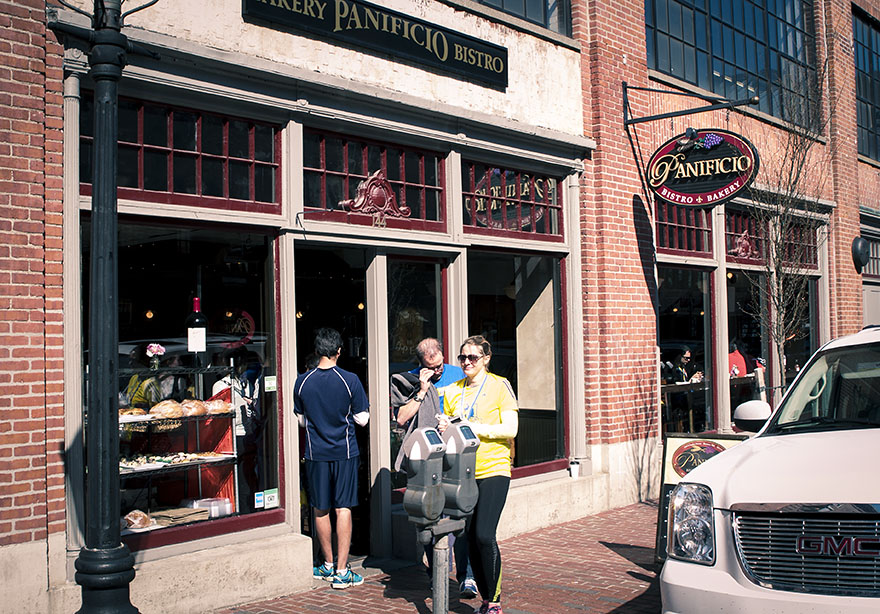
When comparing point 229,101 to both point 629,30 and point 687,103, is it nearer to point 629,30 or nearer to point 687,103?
point 629,30

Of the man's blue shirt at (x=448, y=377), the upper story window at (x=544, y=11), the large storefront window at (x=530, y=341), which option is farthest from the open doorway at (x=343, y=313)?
the upper story window at (x=544, y=11)

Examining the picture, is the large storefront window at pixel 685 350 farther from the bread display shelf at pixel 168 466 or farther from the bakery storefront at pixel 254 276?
the bread display shelf at pixel 168 466

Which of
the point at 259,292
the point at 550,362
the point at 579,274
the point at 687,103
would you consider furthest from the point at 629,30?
the point at 259,292

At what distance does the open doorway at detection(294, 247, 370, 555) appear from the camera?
799 centimetres

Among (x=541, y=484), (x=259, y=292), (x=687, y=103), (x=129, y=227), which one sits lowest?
Answer: (x=541, y=484)

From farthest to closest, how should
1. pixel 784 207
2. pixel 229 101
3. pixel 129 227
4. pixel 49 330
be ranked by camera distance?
1. pixel 784 207
2. pixel 229 101
3. pixel 129 227
4. pixel 49 330

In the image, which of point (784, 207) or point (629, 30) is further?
point (784, 207)

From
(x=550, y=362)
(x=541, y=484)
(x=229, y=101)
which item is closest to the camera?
(x=229, y=101)

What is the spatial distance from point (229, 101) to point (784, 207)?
27.1 feet

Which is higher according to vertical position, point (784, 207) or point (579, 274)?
point (784, 207)

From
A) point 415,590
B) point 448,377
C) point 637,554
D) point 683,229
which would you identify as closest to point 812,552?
point 448,377

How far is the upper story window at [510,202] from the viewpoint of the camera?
9.37m

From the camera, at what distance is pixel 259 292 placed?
24.4 ft

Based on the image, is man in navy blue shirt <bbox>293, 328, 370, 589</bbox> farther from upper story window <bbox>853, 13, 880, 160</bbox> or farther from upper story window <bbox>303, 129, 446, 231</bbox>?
upper story window <bbox>853, 13, 880, 160</bbox>
